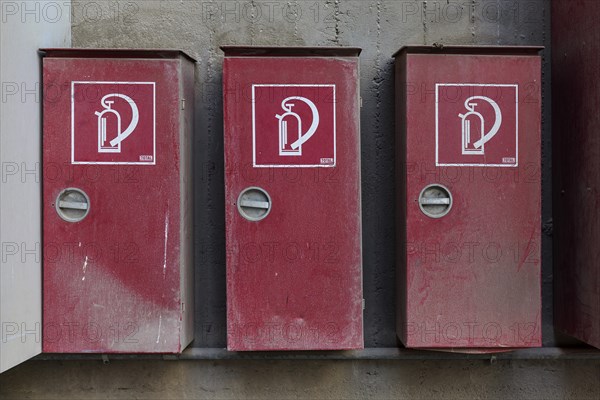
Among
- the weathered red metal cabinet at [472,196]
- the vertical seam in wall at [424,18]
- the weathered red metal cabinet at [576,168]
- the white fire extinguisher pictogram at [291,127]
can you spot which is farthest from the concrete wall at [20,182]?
the weathered red metal cabinet at [576,168]

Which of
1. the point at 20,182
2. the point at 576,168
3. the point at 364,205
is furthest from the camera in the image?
the point at 364,205

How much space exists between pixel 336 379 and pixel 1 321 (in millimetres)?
1357

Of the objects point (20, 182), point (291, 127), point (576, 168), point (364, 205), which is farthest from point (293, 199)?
point (576, 168)

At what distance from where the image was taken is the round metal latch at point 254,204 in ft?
7.21

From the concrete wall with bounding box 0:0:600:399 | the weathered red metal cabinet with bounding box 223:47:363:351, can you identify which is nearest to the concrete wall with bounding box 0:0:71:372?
the concrete wall with bounding box 0:0:600:399

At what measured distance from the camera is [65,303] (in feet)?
7.26

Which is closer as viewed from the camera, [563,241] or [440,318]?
[440,318]

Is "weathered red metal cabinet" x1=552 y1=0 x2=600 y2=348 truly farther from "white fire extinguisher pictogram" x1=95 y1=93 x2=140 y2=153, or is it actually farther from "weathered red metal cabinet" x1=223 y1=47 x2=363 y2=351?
"white fire extinguisher pictogram" x1=95 y1=93 x2=140 y2=153

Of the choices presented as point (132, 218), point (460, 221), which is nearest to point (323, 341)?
point (460, 221)

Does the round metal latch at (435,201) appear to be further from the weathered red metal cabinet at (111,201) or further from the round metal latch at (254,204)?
the weathered red metal cabinet at (111,201)

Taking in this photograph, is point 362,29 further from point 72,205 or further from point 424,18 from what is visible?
point 72,205

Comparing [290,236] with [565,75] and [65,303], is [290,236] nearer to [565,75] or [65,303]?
[65,303]

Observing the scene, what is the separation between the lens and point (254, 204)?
86.5 inches

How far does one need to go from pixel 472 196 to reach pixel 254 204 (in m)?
0.83
